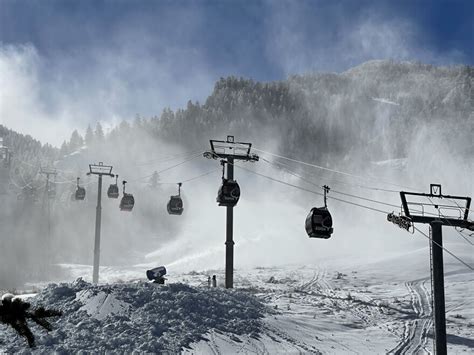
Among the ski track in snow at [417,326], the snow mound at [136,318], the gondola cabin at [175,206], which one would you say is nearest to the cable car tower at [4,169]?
the gondola cabin at [175,206]

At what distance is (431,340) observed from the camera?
17.0 meters

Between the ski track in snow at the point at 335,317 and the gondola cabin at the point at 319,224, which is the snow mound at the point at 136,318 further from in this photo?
the gondola cabin at the point at 319,224

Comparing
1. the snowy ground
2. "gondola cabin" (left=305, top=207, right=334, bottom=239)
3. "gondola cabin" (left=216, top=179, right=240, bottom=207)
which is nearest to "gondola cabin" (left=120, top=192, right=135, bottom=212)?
the snowy ground

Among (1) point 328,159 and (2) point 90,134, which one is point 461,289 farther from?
(2) point 90,134

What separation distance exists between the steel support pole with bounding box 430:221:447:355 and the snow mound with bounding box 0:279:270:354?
6060 mm

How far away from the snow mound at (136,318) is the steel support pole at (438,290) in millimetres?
6060

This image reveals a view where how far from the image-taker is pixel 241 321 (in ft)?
53.7

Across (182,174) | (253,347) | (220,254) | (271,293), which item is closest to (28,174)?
(182,174)

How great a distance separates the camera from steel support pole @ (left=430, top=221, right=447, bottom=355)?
12961 mm

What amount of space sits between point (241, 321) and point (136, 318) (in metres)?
3.89

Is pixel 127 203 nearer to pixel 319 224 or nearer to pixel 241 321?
pixel 241 321

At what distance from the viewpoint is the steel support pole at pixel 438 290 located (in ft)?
42.5

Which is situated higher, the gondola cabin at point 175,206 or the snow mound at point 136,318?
the gondola cabin at point 175,206

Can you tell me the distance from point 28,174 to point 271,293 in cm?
10300
